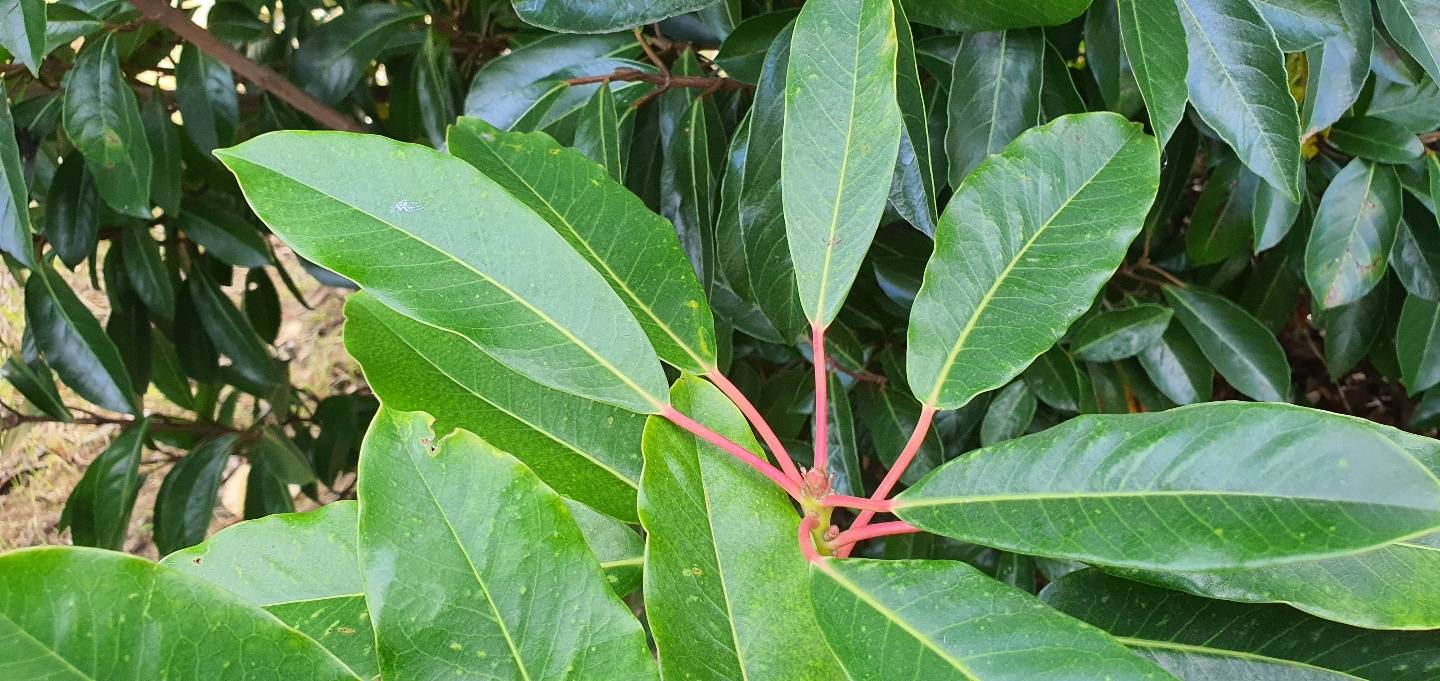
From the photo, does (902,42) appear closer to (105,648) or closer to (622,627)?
(622,627)

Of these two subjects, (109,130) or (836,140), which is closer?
(836,140)

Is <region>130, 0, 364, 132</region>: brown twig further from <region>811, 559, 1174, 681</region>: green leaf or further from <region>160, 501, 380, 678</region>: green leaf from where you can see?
<region>811, 559, 1174, 681</region>: green leaf

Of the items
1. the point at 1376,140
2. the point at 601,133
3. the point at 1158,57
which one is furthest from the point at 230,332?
the point at 1376,140

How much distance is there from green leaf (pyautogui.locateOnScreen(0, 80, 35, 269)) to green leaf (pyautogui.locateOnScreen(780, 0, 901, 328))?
583 mm

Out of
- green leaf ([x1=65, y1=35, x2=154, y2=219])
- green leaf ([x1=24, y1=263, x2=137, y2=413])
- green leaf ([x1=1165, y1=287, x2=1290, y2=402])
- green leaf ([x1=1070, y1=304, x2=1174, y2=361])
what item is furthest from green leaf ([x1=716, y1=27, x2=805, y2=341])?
green leaf ([x1=24, y1=263, x2=137, y2=413])

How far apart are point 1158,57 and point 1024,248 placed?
179 mm

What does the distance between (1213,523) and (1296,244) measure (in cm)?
69

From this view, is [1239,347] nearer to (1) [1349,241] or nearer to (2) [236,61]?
(1) [1349,241]

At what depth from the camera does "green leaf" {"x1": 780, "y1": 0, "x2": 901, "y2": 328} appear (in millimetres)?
453

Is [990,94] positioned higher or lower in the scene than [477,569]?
higher

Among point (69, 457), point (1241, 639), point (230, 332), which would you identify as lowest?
point (69, 457)

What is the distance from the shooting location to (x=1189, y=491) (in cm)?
34

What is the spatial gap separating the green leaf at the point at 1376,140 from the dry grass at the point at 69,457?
2008 mm

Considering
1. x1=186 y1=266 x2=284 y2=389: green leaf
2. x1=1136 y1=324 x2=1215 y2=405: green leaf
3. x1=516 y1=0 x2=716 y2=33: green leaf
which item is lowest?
x1=186 y1=266 x2=284 y2=389: green leaf
